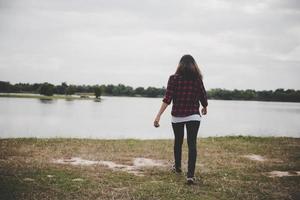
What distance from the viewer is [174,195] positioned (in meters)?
6.44

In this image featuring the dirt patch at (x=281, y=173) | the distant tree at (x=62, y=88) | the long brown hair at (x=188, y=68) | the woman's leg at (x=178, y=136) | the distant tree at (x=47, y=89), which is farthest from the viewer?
the distant tree at (x=62, y=88)

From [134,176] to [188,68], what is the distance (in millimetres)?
2612

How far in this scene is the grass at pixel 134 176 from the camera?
6.51 metres

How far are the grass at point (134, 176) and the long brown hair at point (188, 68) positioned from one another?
223cm

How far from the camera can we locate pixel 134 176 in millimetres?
7941

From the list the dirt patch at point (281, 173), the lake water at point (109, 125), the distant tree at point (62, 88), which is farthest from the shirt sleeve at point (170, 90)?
the distant tree at point (62, 88)

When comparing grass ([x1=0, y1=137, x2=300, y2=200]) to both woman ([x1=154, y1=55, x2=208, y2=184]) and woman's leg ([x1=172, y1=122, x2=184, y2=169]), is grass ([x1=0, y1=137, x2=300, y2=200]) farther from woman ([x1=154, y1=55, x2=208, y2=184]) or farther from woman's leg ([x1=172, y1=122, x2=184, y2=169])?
woman ([x1=154, y1=55, x2=208, y2=184])

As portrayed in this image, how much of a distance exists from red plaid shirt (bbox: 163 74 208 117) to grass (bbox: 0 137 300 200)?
58.9 inches

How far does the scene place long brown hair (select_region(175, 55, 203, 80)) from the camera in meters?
7.75

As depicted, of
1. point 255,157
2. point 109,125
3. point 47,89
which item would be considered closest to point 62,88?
point 47,89

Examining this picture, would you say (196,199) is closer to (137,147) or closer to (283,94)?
(137,147)

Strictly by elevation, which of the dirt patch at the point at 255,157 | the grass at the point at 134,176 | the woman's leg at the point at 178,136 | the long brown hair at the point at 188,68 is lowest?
the dirt patch at the point at 255,157

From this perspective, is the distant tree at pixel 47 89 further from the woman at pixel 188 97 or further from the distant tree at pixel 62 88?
the woman at pixel 188 97

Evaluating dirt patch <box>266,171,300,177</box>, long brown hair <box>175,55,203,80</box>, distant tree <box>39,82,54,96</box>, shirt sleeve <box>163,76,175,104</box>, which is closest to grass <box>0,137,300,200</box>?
dirt patch <box>266,171,300,177</box>
